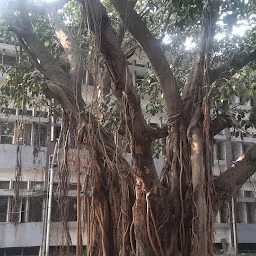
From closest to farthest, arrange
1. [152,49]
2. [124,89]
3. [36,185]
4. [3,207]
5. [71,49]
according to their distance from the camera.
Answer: [124,89] < [152,49] < [71,49] < [3,207] < [36,185]

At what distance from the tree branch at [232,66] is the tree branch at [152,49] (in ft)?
2.59

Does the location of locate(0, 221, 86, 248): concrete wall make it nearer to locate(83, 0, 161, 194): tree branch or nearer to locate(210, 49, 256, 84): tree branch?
locate(83, 0, 161, 194): tree branch

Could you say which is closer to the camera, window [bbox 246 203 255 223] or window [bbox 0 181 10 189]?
window [bbox 0 181 10 189]

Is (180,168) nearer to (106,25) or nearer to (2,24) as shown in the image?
(106,25)

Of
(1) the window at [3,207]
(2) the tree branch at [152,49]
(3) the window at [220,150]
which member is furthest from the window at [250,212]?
(2) the tree branch at [152,49]

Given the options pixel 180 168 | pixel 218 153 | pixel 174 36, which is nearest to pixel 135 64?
pixel 218 153

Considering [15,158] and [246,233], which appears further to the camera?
[246,233]

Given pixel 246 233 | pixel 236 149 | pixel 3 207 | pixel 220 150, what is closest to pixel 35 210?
pixel 3 207

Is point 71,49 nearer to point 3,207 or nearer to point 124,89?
point 124,89

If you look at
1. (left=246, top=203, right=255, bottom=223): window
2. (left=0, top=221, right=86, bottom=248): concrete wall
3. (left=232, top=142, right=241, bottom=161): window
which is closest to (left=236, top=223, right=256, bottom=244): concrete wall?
(left=246, top=203, right=255, bottom=223): window

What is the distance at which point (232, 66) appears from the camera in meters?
5.19

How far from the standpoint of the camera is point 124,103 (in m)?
4.09

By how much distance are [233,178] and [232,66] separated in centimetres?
140

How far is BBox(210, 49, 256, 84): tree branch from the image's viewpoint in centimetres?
515
